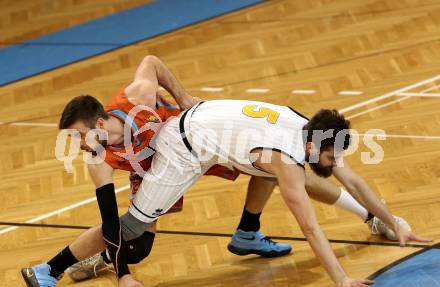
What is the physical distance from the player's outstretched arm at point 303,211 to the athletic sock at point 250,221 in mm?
615

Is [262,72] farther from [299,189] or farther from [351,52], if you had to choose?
[299,189]

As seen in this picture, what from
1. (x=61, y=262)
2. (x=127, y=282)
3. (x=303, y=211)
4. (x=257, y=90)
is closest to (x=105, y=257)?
(x=61, y=262)

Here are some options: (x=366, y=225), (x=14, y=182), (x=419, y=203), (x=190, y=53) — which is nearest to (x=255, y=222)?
(x=366, y=225)

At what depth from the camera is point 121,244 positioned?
13.2 feet

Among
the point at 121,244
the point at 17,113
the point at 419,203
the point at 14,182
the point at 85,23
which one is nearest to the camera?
the point at 121,244

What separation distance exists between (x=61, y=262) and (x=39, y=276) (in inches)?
4.5

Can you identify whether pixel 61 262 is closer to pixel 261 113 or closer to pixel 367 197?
pixel 261 113

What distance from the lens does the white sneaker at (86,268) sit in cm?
442

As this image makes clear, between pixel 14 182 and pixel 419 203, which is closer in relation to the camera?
pixel 419 203

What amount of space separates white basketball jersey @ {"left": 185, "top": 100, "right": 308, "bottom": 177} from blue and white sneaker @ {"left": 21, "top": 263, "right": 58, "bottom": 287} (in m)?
0.88

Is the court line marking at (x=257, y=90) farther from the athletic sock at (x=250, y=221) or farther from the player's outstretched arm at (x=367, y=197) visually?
the player's outstretched arm at (x=367, y=197)

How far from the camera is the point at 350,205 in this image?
173 inches

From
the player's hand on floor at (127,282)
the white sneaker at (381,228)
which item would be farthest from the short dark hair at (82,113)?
the white sneaker at (381,228)

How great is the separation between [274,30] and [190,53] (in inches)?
26.3
